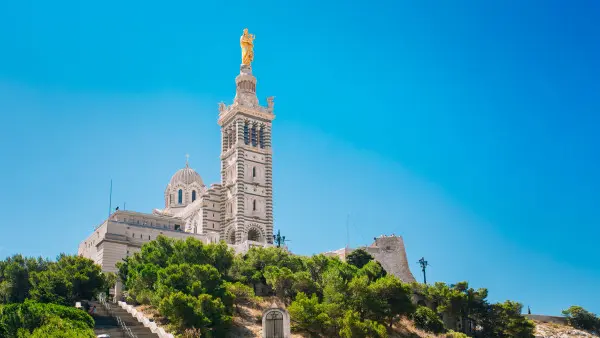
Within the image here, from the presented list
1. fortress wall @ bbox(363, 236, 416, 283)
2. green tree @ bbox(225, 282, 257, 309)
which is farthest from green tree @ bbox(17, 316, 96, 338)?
fortress wall @ bbox(363, 236, 416, 283)

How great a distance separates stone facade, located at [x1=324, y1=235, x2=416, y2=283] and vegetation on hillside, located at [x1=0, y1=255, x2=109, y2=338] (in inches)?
1212

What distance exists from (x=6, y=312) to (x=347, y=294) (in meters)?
25.2

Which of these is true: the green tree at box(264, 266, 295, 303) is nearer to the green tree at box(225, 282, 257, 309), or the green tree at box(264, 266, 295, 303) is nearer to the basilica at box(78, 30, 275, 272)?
the green tree at box(225, 282, 257, 309)

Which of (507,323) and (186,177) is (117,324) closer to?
(507,323)

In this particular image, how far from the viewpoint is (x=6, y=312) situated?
1818 inches

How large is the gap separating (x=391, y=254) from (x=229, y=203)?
750 inches

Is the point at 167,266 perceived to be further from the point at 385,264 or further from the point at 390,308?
the point at 385,264

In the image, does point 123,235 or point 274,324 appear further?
point 123,235

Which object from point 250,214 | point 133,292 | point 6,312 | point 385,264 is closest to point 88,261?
point 133,292

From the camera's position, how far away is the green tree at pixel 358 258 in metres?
77.8

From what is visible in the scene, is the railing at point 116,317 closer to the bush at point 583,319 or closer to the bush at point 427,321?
the bush at point 427,321

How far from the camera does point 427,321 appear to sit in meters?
63.8

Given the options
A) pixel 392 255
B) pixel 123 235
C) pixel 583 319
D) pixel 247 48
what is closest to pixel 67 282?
pixel 123 235

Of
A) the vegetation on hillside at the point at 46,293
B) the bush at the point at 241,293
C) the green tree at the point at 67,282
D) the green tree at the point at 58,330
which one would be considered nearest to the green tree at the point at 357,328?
the bush at the point at 241,293
